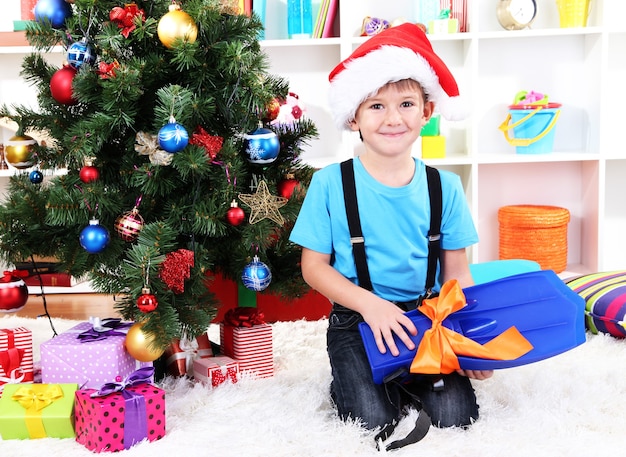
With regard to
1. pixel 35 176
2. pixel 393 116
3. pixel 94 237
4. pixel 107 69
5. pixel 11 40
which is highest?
pixel 11 40

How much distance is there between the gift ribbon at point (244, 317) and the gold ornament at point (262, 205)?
0.26 meters

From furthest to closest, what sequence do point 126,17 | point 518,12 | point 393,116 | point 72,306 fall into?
1. point 518,12
2. point 72,306
3. point 126,17
4. point 393,116

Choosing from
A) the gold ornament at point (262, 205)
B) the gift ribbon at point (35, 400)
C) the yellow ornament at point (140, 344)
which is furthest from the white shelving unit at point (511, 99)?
the gift ribbon at point (35, 400)

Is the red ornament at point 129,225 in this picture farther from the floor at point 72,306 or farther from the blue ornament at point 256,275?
the floor at point 72,306

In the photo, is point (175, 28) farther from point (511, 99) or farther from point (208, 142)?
point (511, 99)

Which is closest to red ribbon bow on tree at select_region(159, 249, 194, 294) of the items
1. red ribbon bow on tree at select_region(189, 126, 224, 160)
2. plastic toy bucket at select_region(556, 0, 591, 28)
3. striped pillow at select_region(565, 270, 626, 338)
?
red ribbon bow on tree at select_region(189, 126, 224, 160)

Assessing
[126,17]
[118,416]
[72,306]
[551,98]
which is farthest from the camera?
[551,98]

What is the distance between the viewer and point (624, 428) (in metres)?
1.43

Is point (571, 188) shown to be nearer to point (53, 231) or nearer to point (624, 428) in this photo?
point (624, 428)

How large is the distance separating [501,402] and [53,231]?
100 centimetres

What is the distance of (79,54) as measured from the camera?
161cm

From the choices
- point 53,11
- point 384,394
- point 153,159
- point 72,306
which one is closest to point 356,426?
point 384,394

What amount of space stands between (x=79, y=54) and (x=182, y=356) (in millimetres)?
691

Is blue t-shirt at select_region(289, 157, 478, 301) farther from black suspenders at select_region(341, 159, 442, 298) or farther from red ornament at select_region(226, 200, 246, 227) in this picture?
red ornament at select_region(226, 200, 246, 227)
